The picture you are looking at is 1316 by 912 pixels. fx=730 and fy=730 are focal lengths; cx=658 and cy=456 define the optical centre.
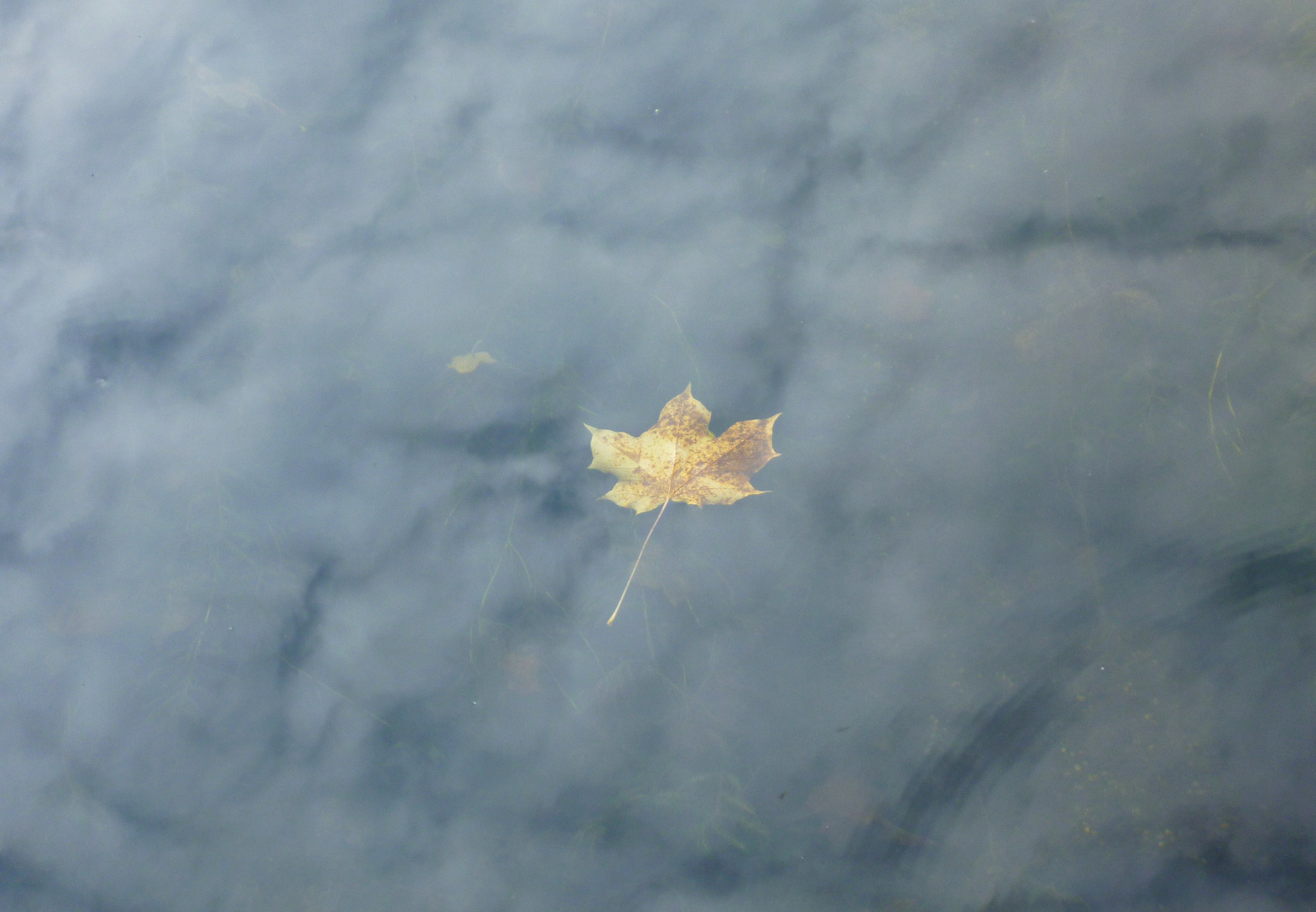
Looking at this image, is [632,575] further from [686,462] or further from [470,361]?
[470,361]

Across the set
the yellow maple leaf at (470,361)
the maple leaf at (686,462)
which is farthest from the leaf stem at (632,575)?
the yellow maple leaf at (470,361)

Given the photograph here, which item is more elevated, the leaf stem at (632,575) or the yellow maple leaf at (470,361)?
the yellow maple leaf at (470,361)

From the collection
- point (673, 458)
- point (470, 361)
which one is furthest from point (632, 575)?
point (470, 361)

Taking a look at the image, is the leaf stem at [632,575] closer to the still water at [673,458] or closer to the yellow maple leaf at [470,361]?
the still water at [673,458]

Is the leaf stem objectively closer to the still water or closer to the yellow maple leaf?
the still water

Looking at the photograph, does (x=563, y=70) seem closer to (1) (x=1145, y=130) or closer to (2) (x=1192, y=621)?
(1) (x=1145, y=130)

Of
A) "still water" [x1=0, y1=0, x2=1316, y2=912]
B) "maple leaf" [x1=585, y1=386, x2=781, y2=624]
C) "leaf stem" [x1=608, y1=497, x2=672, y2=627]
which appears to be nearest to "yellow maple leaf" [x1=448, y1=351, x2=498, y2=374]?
"still water" [x1=0, y1=0, x2=1316, y2=912]
